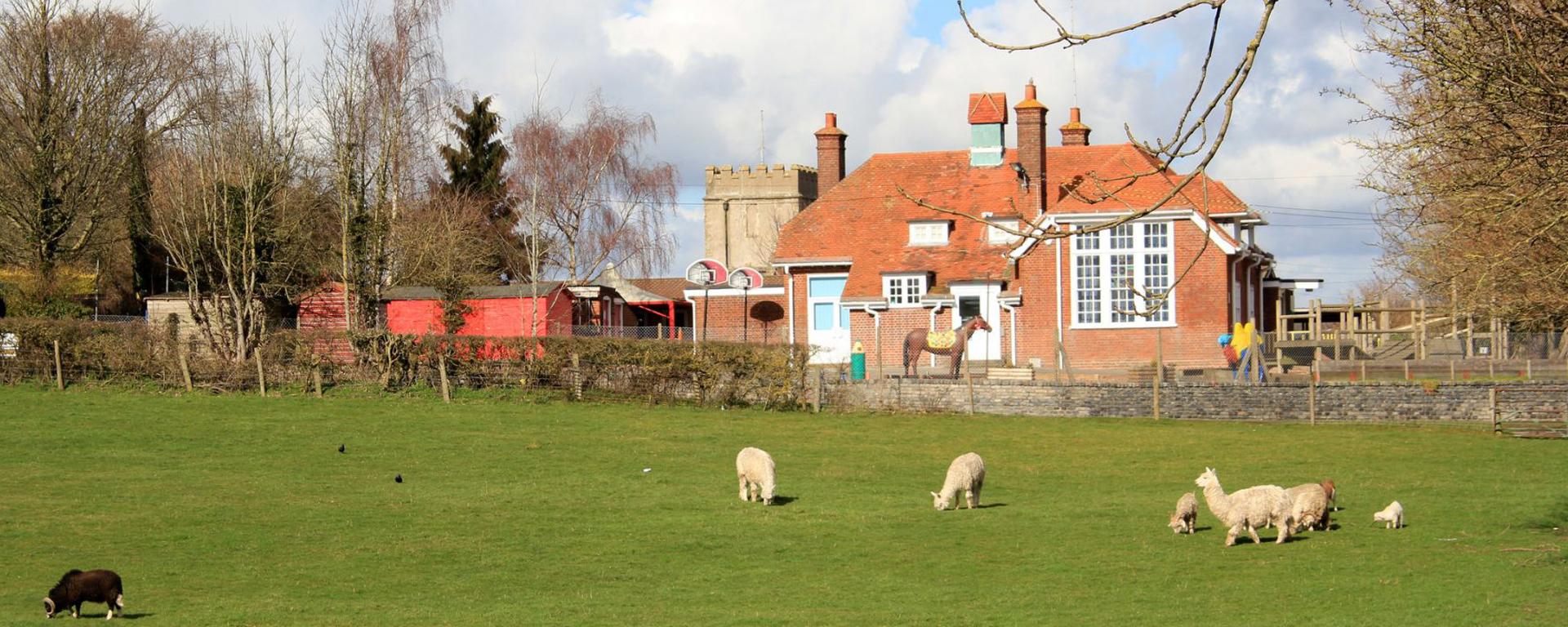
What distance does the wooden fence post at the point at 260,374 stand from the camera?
1393 inches

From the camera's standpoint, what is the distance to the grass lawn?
1437 cm

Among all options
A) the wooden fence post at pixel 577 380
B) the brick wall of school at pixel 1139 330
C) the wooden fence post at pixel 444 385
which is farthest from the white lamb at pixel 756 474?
the brick wall of school at pixel 1139 330

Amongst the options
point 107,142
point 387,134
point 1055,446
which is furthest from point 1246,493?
point 107,142

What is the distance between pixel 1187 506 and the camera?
18.3 m

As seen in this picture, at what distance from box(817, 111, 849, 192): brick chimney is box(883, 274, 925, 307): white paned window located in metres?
11.5

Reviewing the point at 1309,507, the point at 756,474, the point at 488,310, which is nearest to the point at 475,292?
the point at 488,310

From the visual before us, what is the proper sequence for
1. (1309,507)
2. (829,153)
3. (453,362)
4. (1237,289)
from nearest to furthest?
(1309,507) → (453,362) → (1237,289) → (829,153)

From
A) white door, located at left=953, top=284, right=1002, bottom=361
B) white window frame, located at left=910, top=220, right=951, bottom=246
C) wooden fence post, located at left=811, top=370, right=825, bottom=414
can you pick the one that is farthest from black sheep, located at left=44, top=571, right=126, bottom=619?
white window frame, located at left=910, top=220, right=951, bottom=246

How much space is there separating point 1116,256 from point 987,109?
12.6 metres

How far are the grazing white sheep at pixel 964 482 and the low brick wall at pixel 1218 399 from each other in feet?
47.6

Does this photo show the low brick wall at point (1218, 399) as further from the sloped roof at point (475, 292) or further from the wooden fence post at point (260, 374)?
the sloped roof at point (475, 292)

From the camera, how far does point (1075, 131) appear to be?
6222cm

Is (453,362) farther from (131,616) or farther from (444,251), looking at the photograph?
(131,616)

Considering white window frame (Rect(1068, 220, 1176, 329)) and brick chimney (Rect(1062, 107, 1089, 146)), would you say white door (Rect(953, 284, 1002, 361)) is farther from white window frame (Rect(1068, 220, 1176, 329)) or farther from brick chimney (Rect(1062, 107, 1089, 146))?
brick chimney (Rect(1062, 107, 1089, 146))
